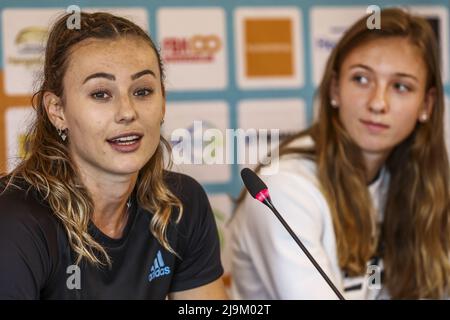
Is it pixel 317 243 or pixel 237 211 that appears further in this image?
pixel 237 211

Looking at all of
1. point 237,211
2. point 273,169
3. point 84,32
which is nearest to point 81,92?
point 84,32

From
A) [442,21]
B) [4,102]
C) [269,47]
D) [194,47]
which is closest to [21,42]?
[4,102]

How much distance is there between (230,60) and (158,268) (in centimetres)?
73

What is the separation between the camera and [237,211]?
169 centimetres

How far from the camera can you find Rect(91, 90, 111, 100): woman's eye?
3.50 ft

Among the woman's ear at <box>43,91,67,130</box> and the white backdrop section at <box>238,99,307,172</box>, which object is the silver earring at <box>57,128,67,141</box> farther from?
the white backdrop section at <box>238,99,307,172</box>

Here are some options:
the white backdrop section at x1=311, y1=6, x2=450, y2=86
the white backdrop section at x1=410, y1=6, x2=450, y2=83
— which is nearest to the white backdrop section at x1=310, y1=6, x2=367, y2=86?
the white backdrop section at x1=311, y1=6, x2=450, y2=86

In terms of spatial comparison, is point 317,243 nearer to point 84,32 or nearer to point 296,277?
point 296,277

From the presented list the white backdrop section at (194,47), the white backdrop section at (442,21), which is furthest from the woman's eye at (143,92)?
the white backdrop section at (442,21)

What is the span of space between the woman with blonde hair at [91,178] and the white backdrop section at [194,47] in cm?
61

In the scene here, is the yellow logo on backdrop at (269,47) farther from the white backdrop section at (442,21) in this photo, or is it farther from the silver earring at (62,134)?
the silver earring at (62,134)

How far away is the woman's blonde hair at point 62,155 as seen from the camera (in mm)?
1093

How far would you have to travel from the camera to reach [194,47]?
183 centimetres
